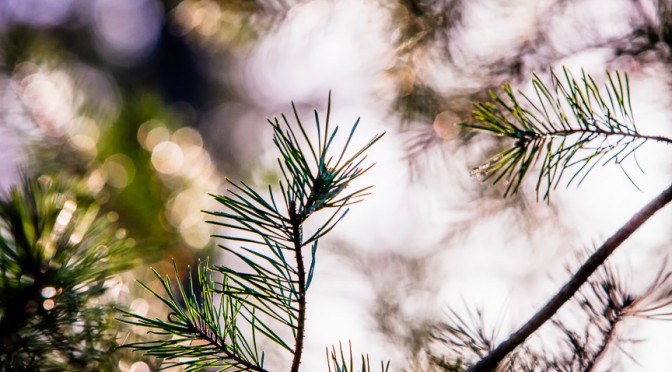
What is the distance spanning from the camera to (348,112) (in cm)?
113

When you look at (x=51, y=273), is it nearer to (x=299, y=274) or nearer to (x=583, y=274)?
(x=299, y=274)

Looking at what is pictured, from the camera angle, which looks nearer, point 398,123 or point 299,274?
point 299,274

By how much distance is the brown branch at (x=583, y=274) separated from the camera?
336 millimetres

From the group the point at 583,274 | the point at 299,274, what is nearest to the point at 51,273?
the point at 299,274

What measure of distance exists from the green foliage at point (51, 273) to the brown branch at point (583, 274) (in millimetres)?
327

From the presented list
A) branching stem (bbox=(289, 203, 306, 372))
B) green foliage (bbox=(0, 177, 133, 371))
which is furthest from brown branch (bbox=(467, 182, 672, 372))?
green foliage (bbox=(0, 177, 133, 371))

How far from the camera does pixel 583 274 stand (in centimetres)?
34

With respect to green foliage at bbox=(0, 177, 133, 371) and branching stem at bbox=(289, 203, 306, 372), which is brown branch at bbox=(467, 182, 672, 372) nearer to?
branching stem at bbox=(289, 203, 306, 372)

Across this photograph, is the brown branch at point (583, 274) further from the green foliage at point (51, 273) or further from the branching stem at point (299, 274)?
the green foliage at point (51, 273)

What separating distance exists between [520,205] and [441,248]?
27 cm

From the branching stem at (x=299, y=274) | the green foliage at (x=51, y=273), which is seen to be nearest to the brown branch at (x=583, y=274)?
the branching stem at (x=299, y=274)

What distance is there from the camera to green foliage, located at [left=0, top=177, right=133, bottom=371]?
0.38 m

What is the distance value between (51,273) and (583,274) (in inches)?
15.9

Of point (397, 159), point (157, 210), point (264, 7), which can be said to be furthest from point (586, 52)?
point (157, 210)
